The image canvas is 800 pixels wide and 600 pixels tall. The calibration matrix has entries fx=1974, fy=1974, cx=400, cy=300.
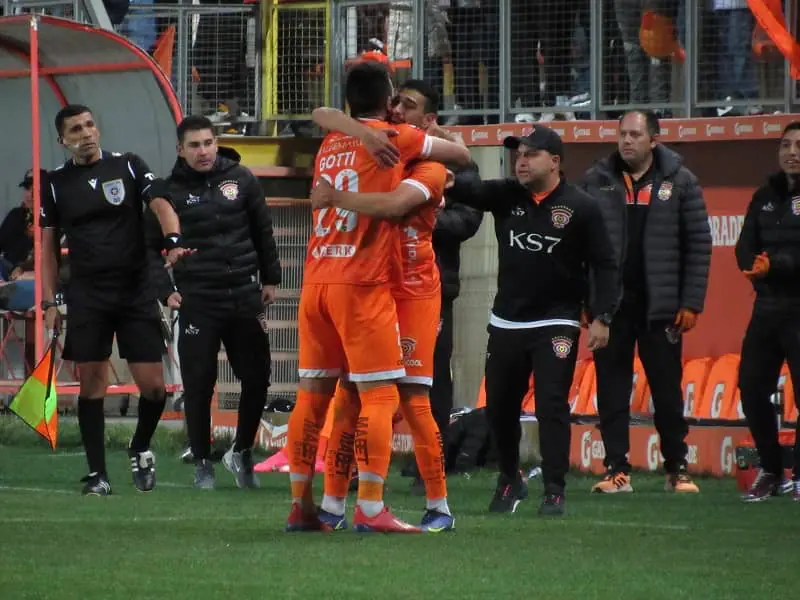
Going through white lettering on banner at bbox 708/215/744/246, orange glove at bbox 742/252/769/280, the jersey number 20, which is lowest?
orange glove at bbox 742/252/769/280

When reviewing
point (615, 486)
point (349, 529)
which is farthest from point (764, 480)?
point (349, 529)

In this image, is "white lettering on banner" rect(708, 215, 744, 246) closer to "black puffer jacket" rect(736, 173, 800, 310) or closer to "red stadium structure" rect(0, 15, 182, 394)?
"black puffer jacket" rect(736, 173, 800, 310)

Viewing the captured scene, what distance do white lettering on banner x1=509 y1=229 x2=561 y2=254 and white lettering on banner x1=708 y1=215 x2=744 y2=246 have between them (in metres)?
5.40

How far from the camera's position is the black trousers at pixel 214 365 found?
11688 millimetres

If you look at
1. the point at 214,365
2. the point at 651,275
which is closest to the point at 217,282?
the point at 214,365

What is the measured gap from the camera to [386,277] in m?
8.25

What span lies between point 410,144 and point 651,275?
376 cm

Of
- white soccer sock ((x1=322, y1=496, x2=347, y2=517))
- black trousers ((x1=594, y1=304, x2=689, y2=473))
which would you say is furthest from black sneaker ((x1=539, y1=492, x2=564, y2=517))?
black trousers ((x1=594, y1=304, x2=689, y2=473))

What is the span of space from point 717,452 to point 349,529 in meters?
4.80

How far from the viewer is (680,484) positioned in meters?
11.6

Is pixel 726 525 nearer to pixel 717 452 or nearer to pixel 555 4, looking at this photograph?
pixel 717 452

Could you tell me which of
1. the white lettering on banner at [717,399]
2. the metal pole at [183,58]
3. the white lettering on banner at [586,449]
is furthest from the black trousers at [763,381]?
the metal pole at [183,58]

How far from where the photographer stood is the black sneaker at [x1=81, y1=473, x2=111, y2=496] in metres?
11.0

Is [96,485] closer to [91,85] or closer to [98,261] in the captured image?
Result: [98,261]
